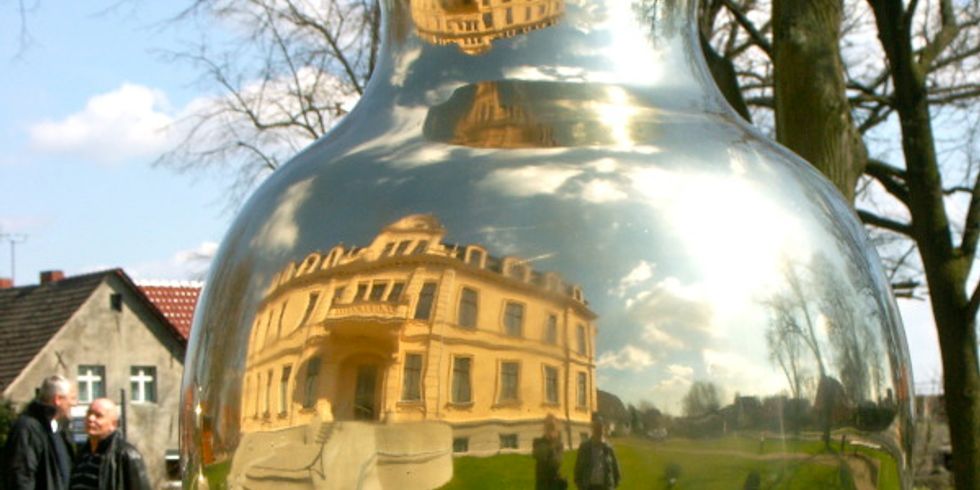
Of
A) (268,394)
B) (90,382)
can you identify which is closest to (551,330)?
(268,394)

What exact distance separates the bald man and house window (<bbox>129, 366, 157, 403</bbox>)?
2871 cm

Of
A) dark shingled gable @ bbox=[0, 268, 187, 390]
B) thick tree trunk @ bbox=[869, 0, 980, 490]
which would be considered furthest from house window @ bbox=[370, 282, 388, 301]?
dark shingled gable @ bbox=[0, 268, 187, 390]

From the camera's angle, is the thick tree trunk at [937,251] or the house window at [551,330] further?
the thick tree trunk at [937,251]

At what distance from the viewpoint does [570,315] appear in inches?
41.3

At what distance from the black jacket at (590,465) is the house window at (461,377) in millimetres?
94

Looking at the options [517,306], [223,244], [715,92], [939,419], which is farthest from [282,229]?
[939,419]

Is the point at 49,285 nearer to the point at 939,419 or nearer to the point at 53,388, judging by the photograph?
the point at 939,419

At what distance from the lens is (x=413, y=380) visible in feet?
3.47

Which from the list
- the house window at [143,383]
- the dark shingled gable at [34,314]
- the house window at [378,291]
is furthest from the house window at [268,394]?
the house window at [143,383]

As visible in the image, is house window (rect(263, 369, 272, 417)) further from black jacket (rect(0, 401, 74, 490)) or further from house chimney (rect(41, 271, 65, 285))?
house chimney (rect(41, 271, 65, 285))

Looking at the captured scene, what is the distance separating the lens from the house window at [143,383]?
113ft

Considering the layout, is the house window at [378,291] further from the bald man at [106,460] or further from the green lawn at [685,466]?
the bald man at [106,460]

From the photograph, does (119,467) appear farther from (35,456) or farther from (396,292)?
(396,292)

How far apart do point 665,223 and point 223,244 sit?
453 mm
